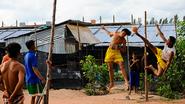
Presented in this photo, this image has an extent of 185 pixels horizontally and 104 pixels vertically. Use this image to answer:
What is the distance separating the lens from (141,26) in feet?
81.1

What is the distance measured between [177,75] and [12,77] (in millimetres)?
11834

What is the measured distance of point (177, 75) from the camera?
733 inches

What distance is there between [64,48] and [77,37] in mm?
849

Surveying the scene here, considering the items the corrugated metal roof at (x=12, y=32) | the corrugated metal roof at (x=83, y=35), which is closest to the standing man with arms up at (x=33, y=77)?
the corrugated metal roof at (x=83, y=35)

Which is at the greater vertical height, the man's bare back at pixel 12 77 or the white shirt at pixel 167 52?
the white shirt at pixel 167 52

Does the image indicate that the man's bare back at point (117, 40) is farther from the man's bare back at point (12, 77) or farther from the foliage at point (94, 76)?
the foliage at point (94, 76)

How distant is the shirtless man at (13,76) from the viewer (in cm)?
766

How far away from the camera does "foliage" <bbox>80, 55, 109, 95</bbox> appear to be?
68.3 feet

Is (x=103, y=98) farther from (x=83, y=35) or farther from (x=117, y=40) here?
(x=83, y=35)

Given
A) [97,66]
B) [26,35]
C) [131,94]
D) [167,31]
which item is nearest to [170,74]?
[131,94]

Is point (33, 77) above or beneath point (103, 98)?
above

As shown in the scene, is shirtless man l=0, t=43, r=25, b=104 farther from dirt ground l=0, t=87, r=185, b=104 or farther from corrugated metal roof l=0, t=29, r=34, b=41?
corrugated metal roof l=0, t=29, r=34, b=41

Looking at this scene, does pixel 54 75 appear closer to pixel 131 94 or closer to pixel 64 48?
pixel 64 48

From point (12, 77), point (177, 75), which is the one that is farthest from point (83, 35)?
point (12, 77)
